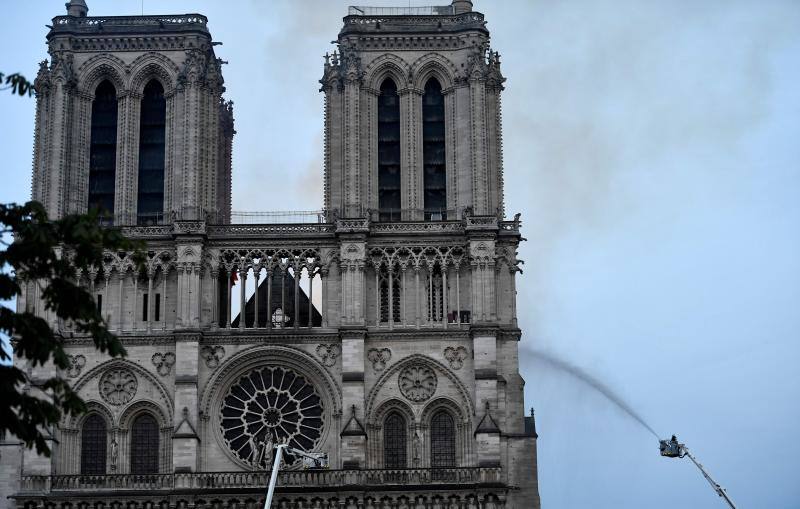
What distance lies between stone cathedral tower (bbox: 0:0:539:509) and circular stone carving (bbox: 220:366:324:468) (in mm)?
88

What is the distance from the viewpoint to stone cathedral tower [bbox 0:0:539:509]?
216 feet

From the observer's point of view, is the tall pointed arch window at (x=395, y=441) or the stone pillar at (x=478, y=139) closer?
the tall pointed arch window at (x=395, y=441)

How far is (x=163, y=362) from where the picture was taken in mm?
67875

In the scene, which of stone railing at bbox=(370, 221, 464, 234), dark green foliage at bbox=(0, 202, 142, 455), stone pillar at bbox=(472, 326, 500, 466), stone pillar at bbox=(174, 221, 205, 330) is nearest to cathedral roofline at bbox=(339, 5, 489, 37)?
stone railing at bbox=(370, 221, 464, 234)

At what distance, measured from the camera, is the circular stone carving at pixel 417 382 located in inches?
2657

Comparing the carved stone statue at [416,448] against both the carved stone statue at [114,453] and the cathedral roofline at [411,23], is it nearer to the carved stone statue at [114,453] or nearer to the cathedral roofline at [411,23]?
the carved stone statue at [114,453]

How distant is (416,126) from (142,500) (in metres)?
20.6

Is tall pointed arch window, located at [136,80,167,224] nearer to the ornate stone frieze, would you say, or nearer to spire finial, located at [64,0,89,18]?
the ornate stone frieze

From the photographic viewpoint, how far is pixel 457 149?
2768 inches

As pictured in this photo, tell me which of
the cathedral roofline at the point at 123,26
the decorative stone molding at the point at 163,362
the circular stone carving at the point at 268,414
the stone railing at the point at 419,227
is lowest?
the circular stone carving at the point at 268,414

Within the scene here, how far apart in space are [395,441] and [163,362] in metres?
10.7

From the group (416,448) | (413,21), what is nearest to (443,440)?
(416,448)

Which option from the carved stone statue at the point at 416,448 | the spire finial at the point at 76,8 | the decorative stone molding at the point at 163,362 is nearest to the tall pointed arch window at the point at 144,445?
the decorative stone molding at the point at 163,362

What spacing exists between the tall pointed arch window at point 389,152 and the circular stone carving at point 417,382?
A: 700 centimetres
